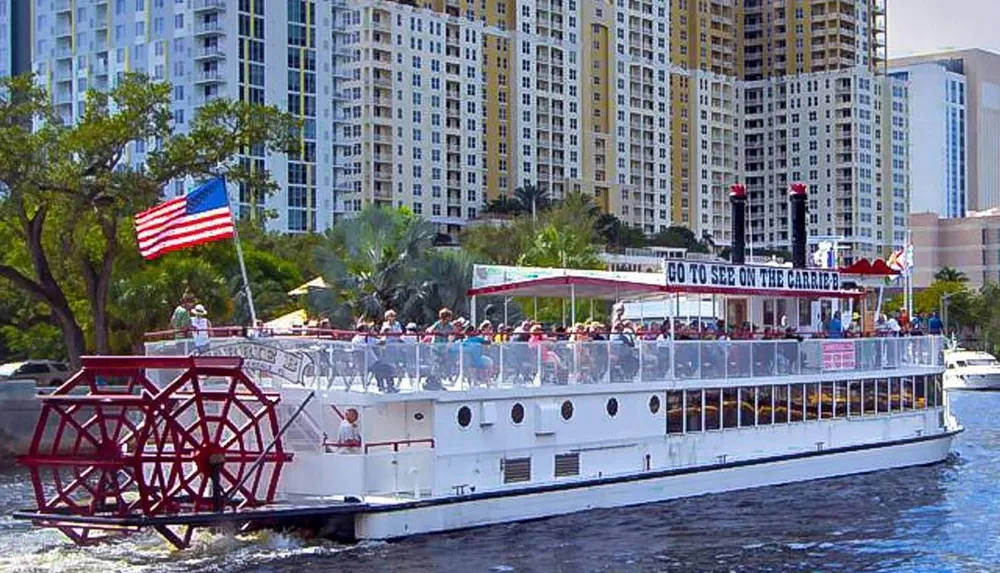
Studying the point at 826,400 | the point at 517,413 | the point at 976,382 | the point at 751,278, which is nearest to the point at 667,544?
the point at 517,413

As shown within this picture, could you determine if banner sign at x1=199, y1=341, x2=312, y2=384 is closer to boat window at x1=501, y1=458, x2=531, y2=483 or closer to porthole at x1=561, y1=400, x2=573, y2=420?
boat window at x1=501, y1=458, x2=531, y2=483

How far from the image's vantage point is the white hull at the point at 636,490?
25438mm

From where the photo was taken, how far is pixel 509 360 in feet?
91.1

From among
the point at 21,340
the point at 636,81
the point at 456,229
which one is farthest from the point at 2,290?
the point at 636,81

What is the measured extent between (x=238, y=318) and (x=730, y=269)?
27.6m

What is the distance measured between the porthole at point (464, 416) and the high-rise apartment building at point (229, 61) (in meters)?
85.6

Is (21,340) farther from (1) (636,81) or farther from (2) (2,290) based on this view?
(1) (636,81)

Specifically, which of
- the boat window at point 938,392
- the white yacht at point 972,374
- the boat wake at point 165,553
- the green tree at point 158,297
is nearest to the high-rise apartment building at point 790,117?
the white yacht at point 972,374

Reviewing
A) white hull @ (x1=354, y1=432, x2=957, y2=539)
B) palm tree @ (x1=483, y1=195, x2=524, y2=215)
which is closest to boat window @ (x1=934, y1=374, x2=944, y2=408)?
white hull @ (x1=354, y1=432, x2=957, y2=539)

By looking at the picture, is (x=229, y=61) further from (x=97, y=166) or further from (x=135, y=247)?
(x=97, y=166)

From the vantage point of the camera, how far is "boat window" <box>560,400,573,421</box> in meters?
28.8

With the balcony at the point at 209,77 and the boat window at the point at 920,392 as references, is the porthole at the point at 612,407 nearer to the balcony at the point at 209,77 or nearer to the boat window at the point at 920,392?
the boat window at the point at 920,392

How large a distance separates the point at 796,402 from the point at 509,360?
28.2 feet

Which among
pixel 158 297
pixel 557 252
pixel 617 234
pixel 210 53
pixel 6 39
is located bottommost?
pixel 158 297
